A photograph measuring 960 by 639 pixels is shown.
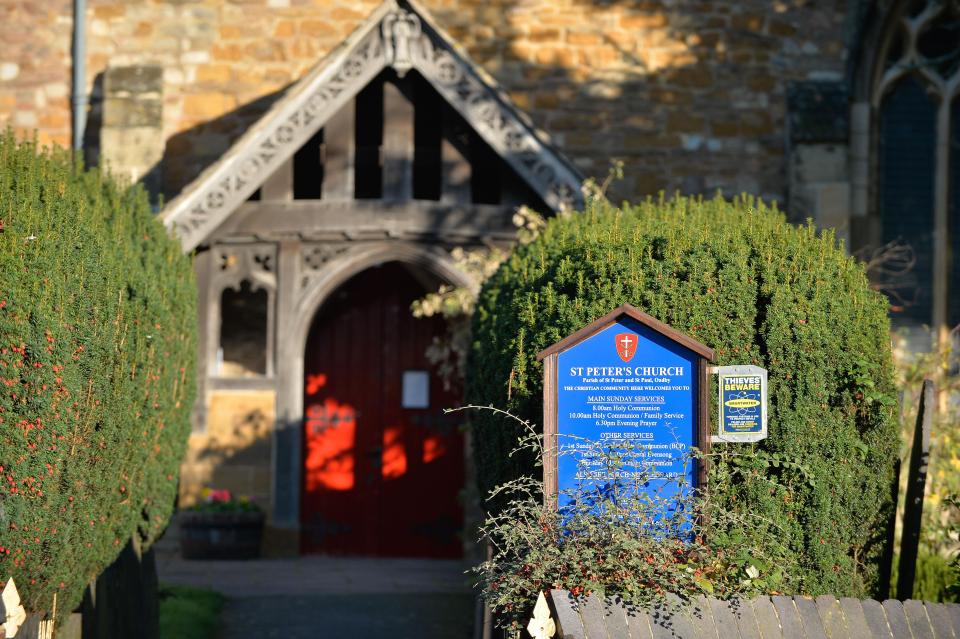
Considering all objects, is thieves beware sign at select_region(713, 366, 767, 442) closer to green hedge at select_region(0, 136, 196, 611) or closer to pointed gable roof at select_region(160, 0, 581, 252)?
green hedge at select_region(0, 136, 196, 611)

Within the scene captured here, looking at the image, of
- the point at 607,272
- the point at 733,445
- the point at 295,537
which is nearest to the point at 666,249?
the point at 607,272

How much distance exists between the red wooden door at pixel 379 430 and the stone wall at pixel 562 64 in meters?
2.24

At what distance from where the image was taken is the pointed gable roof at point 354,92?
36.6 feet

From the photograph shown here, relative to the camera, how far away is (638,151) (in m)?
13.8

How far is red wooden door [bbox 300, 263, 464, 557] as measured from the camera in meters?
13.3

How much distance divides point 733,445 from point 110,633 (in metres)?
3.90

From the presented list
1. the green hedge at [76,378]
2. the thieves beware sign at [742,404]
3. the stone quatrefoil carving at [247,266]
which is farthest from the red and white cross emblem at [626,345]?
the stone quatrefoil carving at [247,266]

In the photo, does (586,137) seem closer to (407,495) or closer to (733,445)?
(407,495)

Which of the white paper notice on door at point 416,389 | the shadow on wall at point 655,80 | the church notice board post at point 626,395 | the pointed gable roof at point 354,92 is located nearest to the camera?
the church notice board post at point 626,395

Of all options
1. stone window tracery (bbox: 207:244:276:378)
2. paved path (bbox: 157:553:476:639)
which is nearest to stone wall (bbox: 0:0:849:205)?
stone window tracery (bbox: 207:244:276:378)

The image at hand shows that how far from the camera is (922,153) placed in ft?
45.4

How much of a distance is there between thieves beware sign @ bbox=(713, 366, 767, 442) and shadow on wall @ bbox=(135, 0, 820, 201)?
748 cm

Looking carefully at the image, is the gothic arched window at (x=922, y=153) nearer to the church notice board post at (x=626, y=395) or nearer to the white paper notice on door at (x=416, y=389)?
the white paper notice on door at (x=416, y=389)

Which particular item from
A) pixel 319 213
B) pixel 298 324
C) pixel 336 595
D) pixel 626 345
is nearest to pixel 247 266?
pixel 298 324
